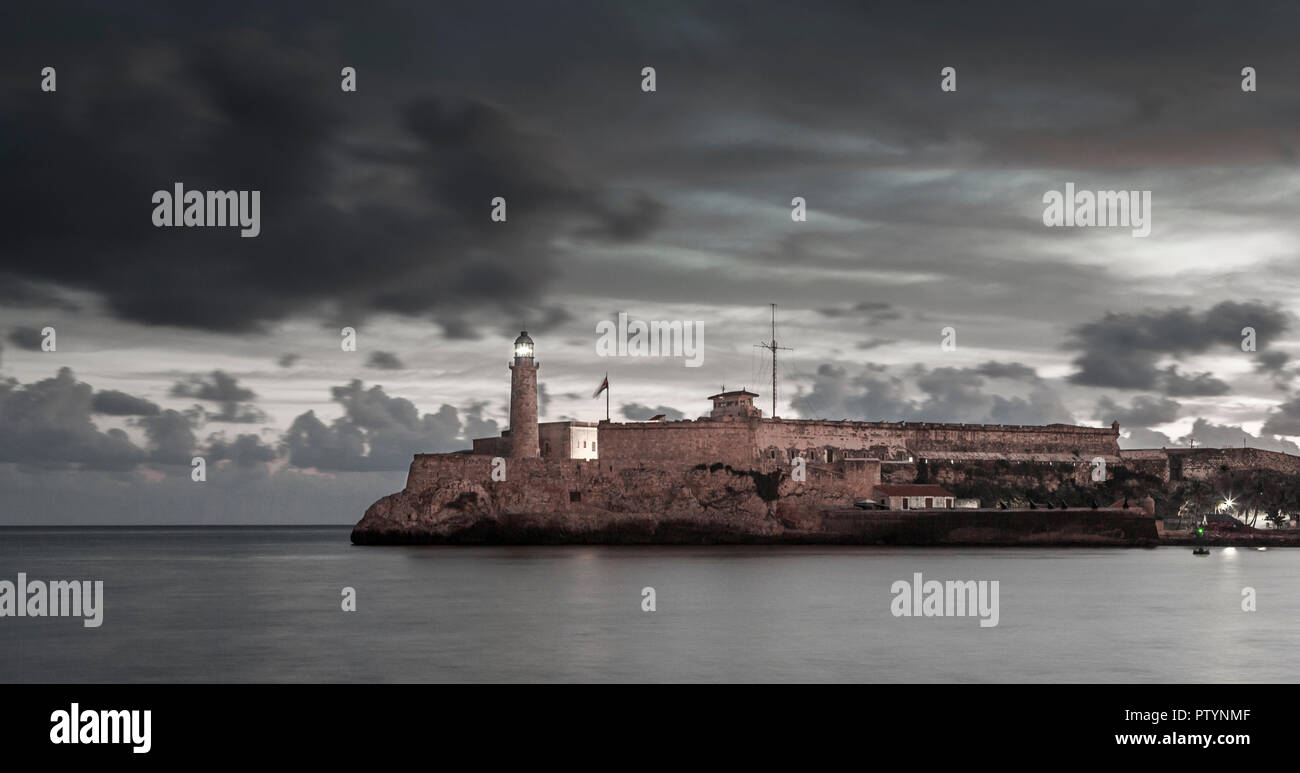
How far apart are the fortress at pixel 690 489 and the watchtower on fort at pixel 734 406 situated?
7 centimetres

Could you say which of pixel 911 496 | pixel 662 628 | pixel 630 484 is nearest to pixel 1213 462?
pixel 911 496

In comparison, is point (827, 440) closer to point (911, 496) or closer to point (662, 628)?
point (911, 496)

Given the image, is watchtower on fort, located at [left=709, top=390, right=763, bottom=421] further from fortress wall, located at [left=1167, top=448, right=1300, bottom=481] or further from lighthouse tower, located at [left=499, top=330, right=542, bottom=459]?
fortress wall, located at [left=1167, top=448, right=1300, bottom=481]

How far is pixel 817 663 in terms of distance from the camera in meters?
18.9

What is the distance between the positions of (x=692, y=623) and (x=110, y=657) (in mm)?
10679

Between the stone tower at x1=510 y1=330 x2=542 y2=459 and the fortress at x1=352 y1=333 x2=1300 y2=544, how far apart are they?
0.15ft

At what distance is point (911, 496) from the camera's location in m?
57.8

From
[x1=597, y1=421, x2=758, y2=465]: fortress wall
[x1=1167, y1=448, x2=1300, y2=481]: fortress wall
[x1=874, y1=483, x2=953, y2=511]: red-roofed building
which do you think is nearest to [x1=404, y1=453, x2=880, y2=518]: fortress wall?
[x1=597, y1=421, x2=758, y2=465]: fortress wall

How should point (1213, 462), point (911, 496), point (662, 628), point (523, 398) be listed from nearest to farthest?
1. point (662, 628)
2. point (523, 398)
3. point (911, 496)
4. point (1213, 462)

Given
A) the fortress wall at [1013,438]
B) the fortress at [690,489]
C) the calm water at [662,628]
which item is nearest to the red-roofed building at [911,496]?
the fortress at [690,489]

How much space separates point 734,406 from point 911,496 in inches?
392

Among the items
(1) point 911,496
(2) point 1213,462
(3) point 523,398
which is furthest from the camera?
(2) point 1213,462
